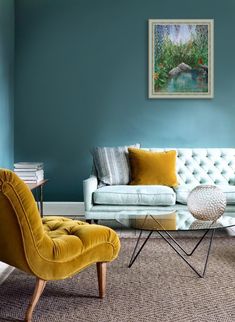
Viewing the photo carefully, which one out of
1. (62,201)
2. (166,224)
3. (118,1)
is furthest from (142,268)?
(118,1)

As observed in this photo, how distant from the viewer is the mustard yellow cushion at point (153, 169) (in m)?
4.51

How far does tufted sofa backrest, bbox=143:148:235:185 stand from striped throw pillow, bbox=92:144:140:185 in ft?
1.43

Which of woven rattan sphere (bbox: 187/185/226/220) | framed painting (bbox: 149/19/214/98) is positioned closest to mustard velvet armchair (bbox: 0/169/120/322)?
woven rattan sphere (bbox: 187/185/226/220)

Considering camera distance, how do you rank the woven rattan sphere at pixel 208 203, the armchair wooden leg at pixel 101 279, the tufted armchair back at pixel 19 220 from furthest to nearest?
the woven rattan sphere at pixel 208 203 → the armchair wooden leg at pixel 101 279 → the tufted armchair back at pixel 19 220

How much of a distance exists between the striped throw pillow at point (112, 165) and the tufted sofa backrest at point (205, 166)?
435 mm

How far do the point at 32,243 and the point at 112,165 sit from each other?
2.54 metres

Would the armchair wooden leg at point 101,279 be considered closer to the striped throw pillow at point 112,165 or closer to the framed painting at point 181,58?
the striped throw pillow at point 112,165

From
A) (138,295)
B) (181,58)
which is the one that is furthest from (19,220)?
(181,58)

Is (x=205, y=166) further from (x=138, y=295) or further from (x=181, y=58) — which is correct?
(x=138, y=295)

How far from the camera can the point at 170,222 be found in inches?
119

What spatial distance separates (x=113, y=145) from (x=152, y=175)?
34.5 inches

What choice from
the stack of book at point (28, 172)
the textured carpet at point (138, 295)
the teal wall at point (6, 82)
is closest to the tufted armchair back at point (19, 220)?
the textured carpet at point (138, 295)

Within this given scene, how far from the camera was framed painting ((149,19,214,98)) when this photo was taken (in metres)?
5.11

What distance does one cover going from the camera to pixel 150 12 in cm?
514
